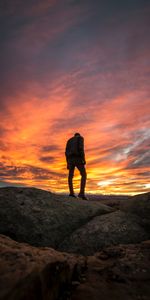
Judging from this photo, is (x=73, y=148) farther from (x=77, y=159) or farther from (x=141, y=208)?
(x=141, y=208)

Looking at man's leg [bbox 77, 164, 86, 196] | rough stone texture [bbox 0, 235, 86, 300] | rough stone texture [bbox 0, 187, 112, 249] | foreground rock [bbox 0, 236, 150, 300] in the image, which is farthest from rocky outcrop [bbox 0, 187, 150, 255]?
man's leg [bbox 77, 164, 86, 196]

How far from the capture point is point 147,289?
3.16 meters

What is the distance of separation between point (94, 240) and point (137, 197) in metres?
2.28

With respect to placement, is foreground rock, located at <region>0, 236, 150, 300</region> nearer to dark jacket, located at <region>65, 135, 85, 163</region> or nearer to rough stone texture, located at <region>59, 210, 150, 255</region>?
rough stone texture, located at <region>59, 210, 150, 255</region>

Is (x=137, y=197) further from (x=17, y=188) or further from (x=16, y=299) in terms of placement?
(x=16, y=299)

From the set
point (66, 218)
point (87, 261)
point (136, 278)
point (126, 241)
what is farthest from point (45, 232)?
point (136, 278)

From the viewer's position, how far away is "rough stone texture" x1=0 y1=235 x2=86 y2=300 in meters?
2.11

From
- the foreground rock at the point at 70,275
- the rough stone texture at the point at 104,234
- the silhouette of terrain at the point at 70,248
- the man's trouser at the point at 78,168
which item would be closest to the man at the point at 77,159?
the man's trouser at the point at 78,168

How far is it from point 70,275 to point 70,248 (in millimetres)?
2132

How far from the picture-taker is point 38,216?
18.1 ft

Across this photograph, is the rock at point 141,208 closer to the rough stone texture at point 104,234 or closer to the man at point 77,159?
the rough stone texture at point 104,234

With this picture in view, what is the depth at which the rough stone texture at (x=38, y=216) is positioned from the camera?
204 inches

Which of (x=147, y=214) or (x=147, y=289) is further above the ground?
(x=147, y=214)

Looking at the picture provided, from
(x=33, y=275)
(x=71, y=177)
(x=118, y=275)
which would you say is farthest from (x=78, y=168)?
(x=33, y=275)
